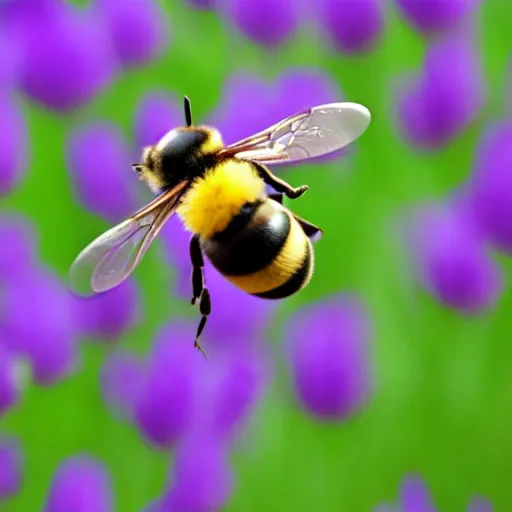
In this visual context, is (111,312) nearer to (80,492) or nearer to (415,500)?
(80,492)

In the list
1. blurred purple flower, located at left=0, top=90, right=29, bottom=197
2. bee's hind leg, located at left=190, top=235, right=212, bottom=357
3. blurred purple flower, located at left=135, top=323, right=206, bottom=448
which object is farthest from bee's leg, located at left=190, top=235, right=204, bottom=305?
blurred purple flower, located at left=0, top=90, right=29, bottom=197

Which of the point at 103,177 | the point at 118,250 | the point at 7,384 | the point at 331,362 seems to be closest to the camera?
the point at 118,250

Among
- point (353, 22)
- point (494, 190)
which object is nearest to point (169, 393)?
point (494, 190)

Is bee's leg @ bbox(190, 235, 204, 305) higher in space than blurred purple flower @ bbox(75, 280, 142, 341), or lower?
higher

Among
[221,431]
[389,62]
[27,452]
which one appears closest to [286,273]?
[221,431]

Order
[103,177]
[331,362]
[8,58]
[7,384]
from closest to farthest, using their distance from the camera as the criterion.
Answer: [7,384], [331,362], [103,177], [8,58]

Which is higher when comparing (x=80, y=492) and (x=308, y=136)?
(x=308, y=136)

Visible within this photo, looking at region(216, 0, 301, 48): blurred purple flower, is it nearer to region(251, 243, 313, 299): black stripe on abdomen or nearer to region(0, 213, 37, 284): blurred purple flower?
region(0, 213, 37, 284): blurred purple flower
